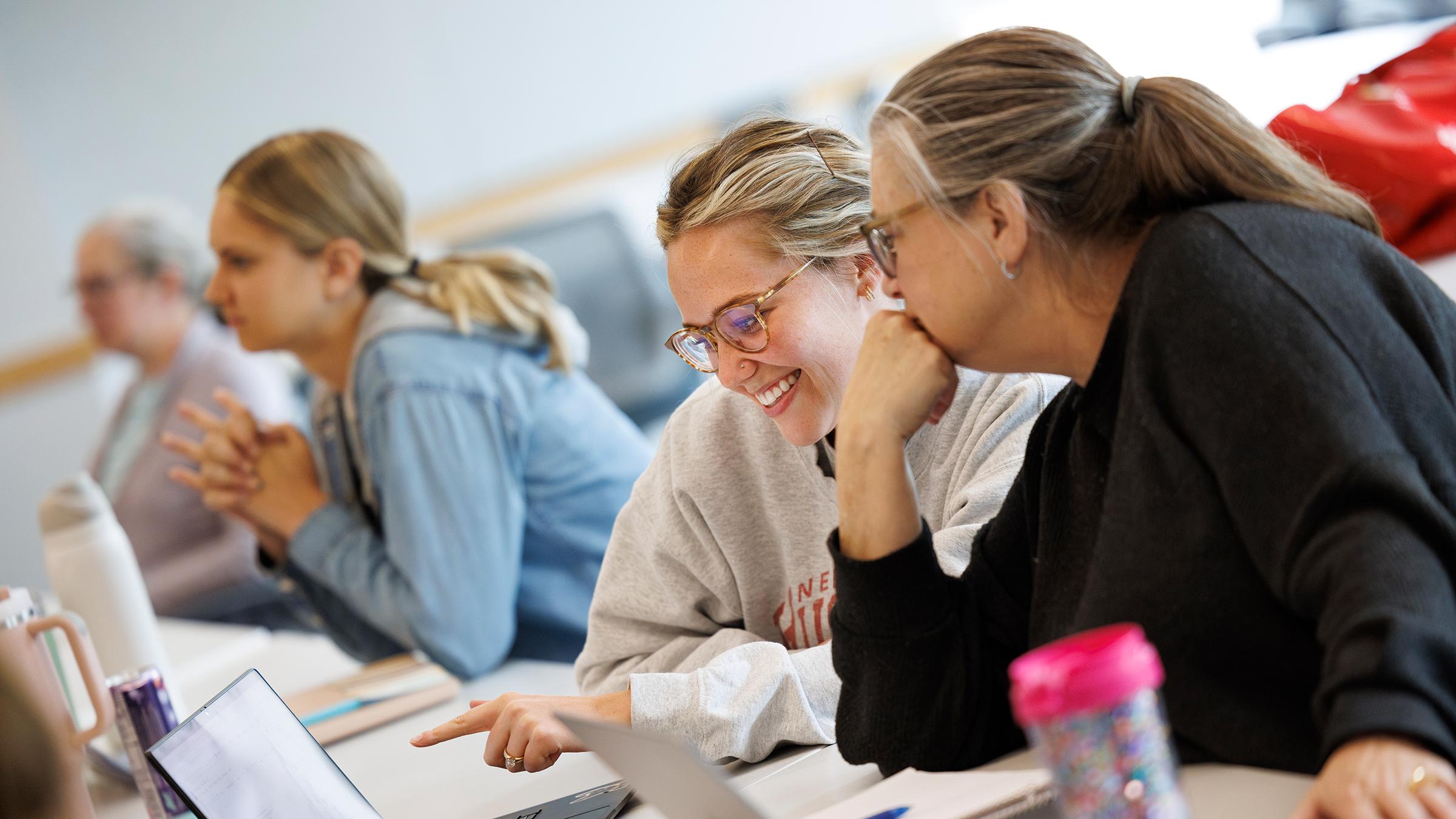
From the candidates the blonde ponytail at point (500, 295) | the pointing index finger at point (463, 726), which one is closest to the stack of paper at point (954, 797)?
the pointing index finger at point (463, 726)

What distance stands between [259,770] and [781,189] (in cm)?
67

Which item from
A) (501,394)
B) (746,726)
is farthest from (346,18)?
(746,726)

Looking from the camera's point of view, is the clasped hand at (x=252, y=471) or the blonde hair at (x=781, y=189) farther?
the clasped hand at (x=252, y=471)

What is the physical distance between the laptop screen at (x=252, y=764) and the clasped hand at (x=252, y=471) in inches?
38.2

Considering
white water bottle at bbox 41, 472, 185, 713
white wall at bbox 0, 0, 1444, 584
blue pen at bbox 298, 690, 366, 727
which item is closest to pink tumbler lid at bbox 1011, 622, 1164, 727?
blue pen at bbox 298, 690, 366, 727

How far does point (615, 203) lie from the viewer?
2.64m

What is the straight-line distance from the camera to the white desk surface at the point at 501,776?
74cm

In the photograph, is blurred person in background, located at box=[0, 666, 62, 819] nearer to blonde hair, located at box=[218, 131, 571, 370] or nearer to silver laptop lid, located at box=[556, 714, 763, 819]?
silver laptop lid, located at box=[556, 714, 763, 819]

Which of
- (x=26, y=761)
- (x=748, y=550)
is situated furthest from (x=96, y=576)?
(x=26, y=761)

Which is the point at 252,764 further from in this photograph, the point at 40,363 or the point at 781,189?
the point at 40,363

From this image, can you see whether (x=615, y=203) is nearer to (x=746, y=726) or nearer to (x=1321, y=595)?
(x=746, y=726)

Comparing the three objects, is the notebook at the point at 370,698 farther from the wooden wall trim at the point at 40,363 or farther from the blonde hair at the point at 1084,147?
the wooden wall trim at the point at 40,363

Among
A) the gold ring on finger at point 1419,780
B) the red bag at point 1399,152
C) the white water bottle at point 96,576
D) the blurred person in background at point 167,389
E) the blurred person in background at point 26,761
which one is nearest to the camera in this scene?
the blurred person in background at point 26,761

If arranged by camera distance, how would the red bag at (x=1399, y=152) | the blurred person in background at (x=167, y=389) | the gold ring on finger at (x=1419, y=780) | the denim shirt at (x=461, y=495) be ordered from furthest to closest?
the blurred person in background at (x=167, y=389), the denim shirt at (x=461, y=495), the red bag at (x=1399, y=152), the gold ring on finger at (x=1419, y=780)
